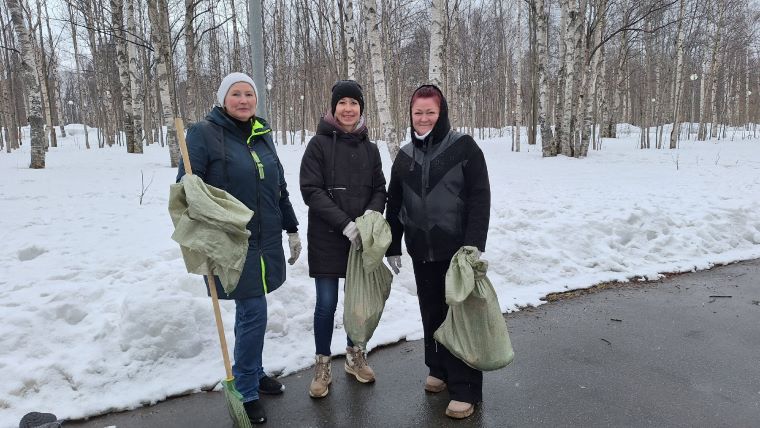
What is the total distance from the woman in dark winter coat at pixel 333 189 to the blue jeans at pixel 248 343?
0.42 metres

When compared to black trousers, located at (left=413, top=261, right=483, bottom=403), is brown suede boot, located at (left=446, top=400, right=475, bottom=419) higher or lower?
lower

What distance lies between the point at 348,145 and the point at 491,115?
46587mm

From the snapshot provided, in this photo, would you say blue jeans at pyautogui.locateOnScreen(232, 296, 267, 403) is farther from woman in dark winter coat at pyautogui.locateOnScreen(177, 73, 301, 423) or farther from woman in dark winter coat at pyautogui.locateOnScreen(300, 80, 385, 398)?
woman in dark winter coat at pyautogui.locateOnScreen(300, 80, 385, 398)

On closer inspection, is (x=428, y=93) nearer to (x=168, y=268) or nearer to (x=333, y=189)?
(x=333, y=189)

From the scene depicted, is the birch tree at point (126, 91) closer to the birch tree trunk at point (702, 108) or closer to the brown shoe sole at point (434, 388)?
the brown shoe sole at point (434, 388)

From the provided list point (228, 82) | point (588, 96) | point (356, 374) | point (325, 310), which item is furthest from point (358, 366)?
point (588, 96)

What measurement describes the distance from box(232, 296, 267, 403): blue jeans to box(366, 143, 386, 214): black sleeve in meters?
0.96

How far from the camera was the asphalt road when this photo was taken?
2830mm

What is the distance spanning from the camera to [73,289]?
3893 millimetres

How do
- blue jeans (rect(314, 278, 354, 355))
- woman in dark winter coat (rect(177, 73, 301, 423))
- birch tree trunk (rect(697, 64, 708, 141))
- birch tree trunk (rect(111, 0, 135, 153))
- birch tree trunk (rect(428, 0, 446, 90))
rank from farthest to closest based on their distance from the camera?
birch tree trunk (rect(697, 64, 708, 141))
birch tree trunk (rect(111, 0, 135, 153))
birch tree trunk (rect(428, 0, 446, 90))
blue jeans (rect(314, 278, 354, 355))
woman in dark winter coat (rect(177, 73, 301, 423))

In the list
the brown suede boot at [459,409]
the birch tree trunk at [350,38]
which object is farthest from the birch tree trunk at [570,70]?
the brown suede boot at [459,409]

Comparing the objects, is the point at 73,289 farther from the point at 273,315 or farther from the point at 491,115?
the point at 491,115

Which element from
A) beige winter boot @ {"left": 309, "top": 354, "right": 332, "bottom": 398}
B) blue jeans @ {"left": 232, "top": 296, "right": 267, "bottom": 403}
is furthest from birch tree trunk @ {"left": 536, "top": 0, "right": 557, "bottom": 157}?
blue jeans @ {"left": 232, "top": 296, "right": 267, "bottom": 403}

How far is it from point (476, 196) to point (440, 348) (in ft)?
3.52
